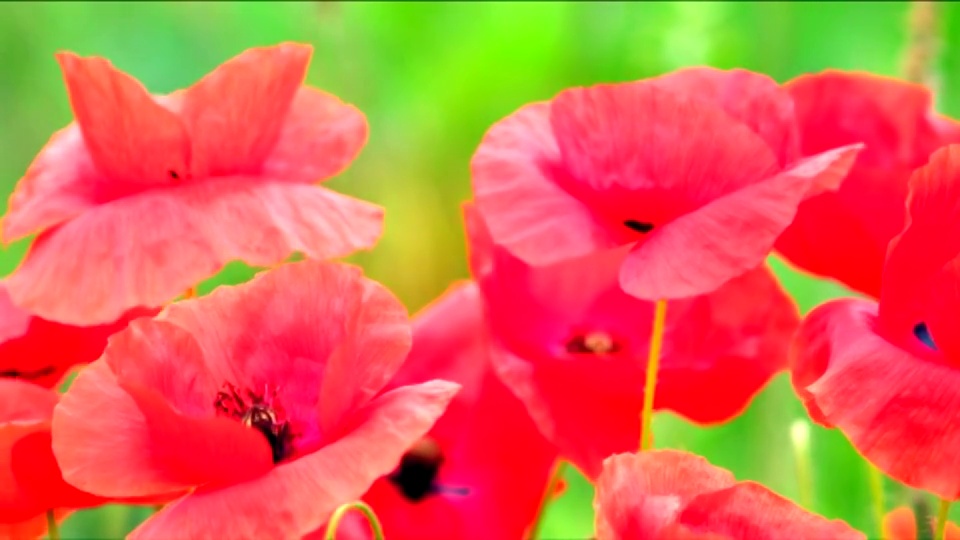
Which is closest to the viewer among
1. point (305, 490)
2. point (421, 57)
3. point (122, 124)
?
point (305, 490)

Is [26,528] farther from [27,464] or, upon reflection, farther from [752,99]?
[752,99]

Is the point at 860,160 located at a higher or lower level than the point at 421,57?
higher

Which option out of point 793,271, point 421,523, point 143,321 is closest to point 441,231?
point 793,271

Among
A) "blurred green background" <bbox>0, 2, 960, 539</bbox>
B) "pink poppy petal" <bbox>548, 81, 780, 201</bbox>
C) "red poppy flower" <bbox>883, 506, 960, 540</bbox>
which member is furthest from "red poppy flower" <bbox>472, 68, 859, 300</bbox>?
"blurred green background" <bbox>0, 2, 960, 539</bbox>

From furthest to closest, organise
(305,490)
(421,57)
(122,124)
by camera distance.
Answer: (421,57)
(122,124)
(305,490)

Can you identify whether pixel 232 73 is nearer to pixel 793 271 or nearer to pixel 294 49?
pixel 294 49

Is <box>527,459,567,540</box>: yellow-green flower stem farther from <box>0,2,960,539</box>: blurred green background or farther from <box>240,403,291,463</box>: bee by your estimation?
<box>0,2,960,539</box>: blurred green background

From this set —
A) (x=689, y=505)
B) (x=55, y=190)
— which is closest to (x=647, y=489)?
(x=689, y=505)
